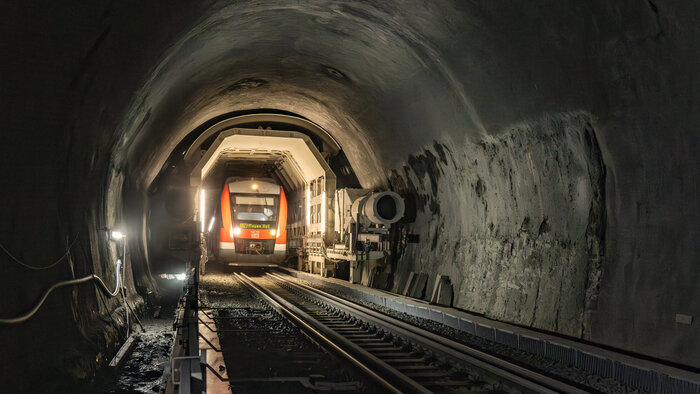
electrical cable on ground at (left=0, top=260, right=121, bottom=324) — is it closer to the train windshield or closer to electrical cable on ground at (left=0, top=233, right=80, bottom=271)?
electrical cable on ground at (left=0, top=233, right=80, bottom=271)

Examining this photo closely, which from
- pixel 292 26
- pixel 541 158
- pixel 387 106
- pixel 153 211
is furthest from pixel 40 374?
pixel 153 211

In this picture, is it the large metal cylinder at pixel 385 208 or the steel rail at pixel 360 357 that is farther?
the large metal cylinder at pixel 385 208

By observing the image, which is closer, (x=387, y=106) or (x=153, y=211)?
(x=387, y=106)

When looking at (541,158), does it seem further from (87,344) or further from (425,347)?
(87,344)

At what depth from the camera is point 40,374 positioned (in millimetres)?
4602

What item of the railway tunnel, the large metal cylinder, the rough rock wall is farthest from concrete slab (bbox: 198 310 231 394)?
the large metal cylinder

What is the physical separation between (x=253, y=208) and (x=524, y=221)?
15.8m

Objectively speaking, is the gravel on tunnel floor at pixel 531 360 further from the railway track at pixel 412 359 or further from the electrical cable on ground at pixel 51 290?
the electrical cable on ground at pixel 51 290

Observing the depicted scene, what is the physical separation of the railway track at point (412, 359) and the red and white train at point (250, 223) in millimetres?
Result: 12691

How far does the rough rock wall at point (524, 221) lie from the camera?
742 cm

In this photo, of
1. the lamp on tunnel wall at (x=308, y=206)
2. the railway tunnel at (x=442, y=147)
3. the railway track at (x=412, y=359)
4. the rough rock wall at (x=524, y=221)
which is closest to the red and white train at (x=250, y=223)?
the lamp on tunnel wall at (x=308, y=206)

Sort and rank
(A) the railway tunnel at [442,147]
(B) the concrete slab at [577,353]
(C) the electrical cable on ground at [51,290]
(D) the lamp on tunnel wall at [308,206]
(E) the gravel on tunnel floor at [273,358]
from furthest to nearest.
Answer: (D) the lamp on tunnel wall at [308,206]
(E) the gravel on tunnel floor at [273,358]
(B) the concrete slab at [577,353]
(A) the railway tunnel at [442,147]
(C) the electrical cable on ground at [51,290]

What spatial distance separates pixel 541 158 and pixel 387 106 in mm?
4754

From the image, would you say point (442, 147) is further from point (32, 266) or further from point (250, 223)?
point (250, 223)
